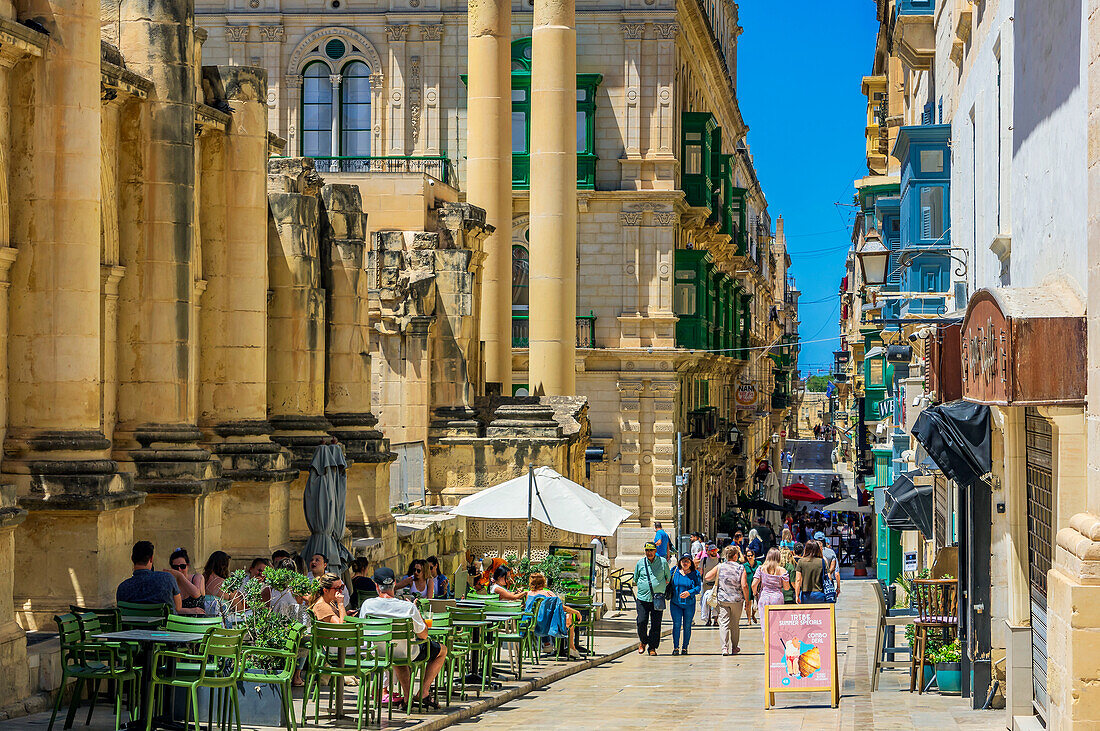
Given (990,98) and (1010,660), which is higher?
(990,98)

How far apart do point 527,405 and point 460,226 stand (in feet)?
12.7

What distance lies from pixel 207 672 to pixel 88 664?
1034 millimetres

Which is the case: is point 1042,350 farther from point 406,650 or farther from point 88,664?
point 88,664

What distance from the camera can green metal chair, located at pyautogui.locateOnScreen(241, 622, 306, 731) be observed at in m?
12.2

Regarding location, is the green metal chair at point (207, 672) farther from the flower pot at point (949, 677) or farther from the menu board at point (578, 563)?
the menu board at point (578, 563)

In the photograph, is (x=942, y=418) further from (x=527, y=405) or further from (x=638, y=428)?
(x=638, y=428)

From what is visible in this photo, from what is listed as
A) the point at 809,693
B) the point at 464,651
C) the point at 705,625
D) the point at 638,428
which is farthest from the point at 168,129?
the point at 638,428

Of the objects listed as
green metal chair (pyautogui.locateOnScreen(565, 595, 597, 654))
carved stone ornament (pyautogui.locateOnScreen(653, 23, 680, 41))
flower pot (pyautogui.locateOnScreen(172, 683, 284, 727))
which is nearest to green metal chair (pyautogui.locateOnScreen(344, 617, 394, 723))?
flower pot (pyautogui.locateOnScreen(172, 683, 284, 727))

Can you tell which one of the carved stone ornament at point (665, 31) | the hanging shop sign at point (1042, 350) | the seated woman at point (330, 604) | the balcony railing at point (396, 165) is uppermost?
the carved stone ornament at point (665, 31)

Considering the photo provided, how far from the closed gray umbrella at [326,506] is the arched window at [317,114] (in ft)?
88.4

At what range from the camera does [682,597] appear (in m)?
21.7

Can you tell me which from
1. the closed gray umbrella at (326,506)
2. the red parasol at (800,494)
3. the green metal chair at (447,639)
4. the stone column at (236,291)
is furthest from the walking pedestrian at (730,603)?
the red parasol at (800,494)

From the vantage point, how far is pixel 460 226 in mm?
29266

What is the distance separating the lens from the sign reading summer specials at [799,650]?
15453mm
